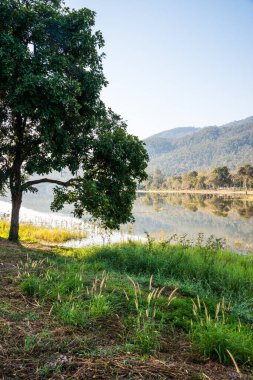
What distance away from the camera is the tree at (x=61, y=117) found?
1566 cm

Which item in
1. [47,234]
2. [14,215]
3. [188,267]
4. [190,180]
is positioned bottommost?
[47,234]

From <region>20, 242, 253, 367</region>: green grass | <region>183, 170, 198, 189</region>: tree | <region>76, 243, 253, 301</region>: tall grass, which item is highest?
<region>183, 170, 198, 189</region>: tree

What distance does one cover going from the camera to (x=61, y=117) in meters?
17.2

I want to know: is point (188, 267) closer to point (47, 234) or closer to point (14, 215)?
point (14, 215)

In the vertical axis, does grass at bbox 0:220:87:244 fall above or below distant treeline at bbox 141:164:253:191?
below

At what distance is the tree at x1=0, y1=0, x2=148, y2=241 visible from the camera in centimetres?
1566

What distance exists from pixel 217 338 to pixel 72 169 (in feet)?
48.0

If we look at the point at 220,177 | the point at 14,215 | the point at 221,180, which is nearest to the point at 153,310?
the point at 14,215

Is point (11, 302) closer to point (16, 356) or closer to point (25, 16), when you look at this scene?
point (16, 356)

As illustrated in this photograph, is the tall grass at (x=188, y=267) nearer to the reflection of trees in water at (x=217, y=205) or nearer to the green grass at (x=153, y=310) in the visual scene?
the green grass at (x=153, y=310)

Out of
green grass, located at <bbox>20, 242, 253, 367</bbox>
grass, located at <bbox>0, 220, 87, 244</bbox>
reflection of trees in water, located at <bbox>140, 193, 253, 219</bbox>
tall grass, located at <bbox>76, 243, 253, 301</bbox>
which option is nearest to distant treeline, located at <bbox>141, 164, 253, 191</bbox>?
reflection of trees in water, located at <bbox>140, 193, 253, 219</bbox>

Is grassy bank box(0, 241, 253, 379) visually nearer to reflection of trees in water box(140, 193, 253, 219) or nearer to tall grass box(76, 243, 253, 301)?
tall grass box(76, 243, 253, 301)

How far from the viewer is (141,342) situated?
179 inches

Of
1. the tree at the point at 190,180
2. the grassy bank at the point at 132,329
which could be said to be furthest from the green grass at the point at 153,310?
the tree at the point at 190,180
